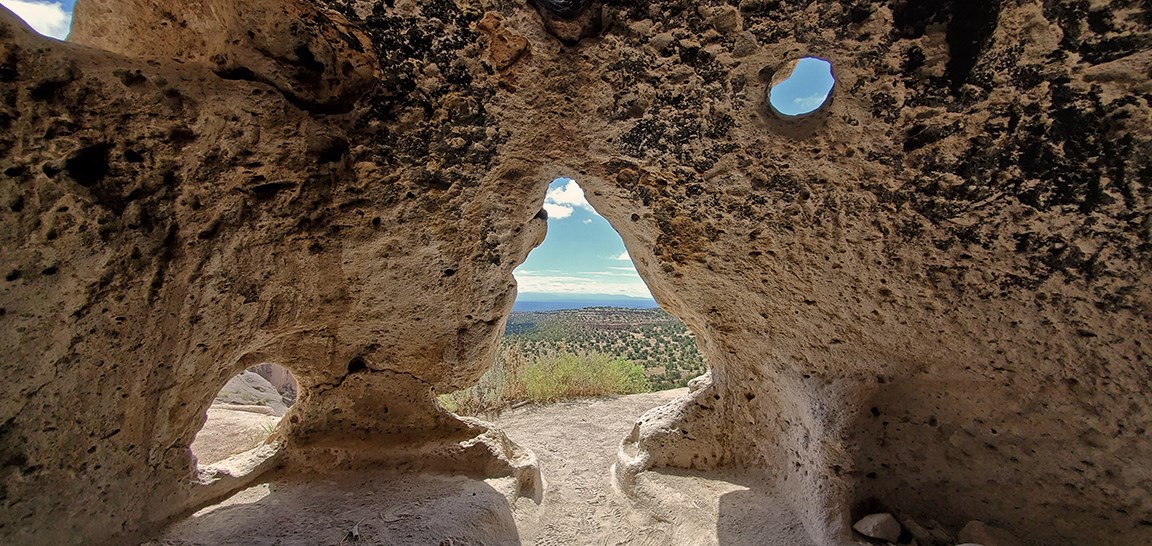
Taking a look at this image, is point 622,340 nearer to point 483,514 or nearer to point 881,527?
point 483,514

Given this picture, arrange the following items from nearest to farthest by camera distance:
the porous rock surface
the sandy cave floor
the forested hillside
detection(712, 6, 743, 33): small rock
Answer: the porous rock surface
detection(712, 6, 743, 33): small rock
the sandy cave floor
the forested hillside

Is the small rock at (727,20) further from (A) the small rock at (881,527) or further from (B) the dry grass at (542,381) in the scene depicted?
(B) the dry grass at (542,381)

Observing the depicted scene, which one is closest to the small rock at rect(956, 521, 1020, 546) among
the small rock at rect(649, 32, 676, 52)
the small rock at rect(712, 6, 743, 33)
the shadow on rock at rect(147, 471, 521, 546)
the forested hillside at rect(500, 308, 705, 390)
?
the shadow on rock at rect(147, 471, 521, 546)

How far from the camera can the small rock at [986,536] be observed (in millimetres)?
1675

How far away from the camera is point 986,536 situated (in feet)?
5.52

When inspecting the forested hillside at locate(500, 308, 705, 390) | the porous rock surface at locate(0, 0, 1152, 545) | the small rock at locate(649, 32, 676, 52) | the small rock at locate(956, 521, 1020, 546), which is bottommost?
the forested hillside at locate(500, 308, 705, 390)

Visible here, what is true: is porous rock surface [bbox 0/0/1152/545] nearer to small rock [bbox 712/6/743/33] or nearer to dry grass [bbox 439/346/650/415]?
small rock [bbox 712/6/743/33]

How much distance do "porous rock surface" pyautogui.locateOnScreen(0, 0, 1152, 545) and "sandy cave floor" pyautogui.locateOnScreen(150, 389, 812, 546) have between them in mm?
178

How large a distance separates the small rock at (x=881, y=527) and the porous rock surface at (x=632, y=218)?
0.24 ft

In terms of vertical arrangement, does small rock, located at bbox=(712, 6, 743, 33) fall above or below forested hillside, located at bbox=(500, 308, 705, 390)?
above

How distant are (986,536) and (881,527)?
13.1 inches

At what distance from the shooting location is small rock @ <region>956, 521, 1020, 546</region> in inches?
65.9

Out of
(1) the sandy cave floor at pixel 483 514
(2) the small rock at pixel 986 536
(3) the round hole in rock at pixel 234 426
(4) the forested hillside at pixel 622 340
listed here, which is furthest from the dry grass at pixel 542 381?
(2) the small rock at pixel 986 536

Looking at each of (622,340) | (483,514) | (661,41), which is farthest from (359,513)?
(622,340)
